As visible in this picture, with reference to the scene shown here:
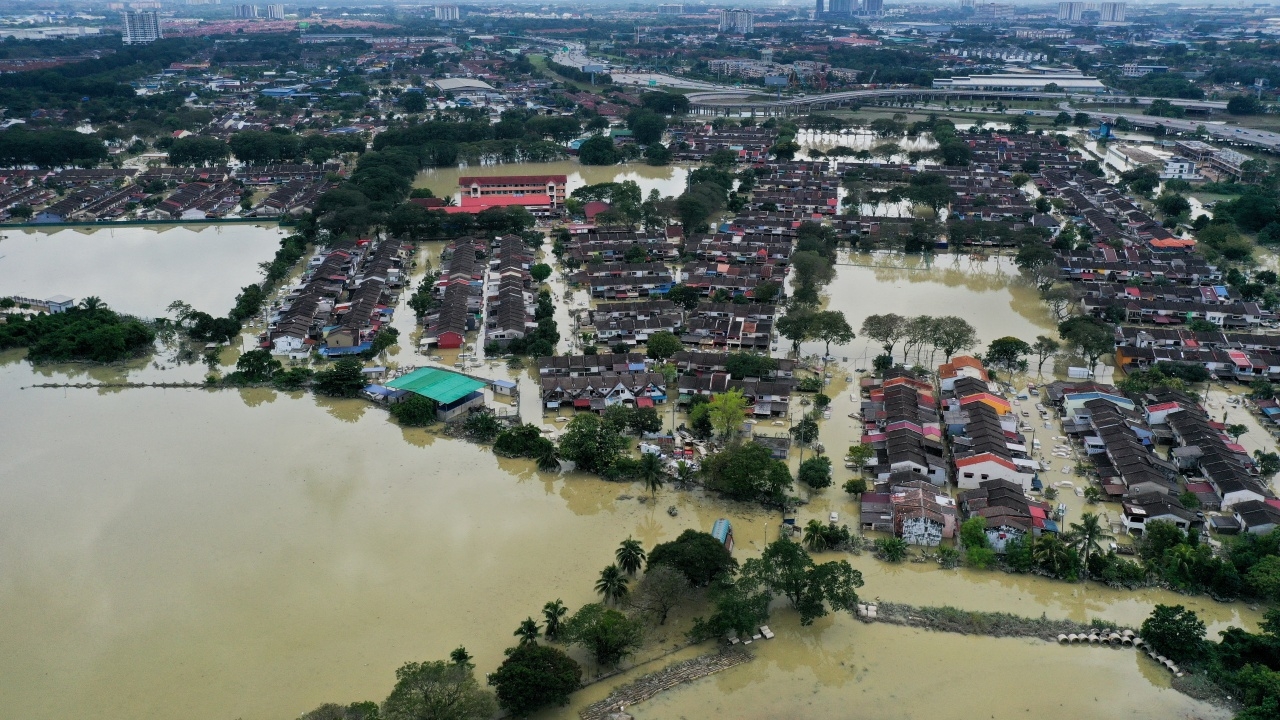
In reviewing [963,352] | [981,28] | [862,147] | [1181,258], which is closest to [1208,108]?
[862,147]

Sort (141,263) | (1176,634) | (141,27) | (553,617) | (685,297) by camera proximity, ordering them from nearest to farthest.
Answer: (1176,634) < (553,617) < (685,297) < (141,263) < (141,27)

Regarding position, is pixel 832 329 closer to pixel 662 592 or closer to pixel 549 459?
pixel 549 459

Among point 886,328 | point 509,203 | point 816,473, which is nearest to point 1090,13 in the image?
point 509,203

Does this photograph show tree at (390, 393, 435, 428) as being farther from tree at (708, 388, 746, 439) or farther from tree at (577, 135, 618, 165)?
tree at (577, 135, 618, 165)

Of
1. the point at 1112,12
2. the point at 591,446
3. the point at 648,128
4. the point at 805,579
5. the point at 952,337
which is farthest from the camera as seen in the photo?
the point at 1112,12

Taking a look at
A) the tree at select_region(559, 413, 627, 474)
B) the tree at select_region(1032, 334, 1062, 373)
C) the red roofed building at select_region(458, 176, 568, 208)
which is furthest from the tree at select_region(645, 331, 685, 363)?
the red roofed building at select_region(458, 176, 568, 208)

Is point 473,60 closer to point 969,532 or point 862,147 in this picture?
point 862,147
